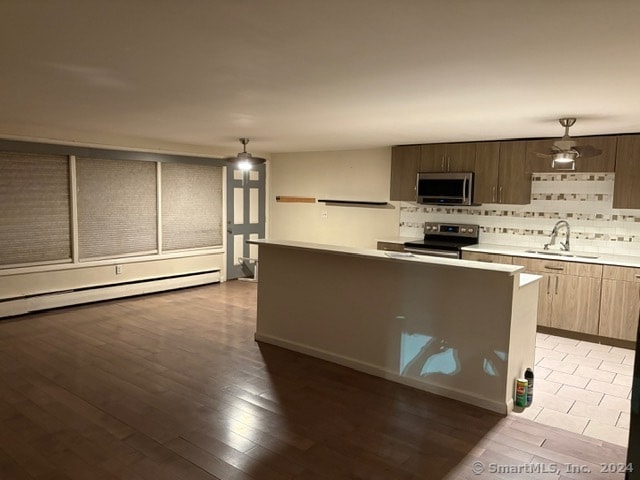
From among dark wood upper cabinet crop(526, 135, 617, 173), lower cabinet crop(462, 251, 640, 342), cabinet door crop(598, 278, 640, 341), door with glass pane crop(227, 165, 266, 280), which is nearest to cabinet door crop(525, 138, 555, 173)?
dark wood upper cabinet crop(526, 135, 617, 173)

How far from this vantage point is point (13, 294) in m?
5.31

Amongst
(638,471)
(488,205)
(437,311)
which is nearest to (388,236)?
(488,205)

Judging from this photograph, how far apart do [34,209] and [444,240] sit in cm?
501

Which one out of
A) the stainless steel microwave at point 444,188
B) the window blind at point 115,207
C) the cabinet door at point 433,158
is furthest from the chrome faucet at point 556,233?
the window blind at point 115,207

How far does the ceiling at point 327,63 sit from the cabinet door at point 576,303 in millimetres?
1548

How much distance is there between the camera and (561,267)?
16.2 feet

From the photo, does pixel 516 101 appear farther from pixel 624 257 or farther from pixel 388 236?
pixel 388 236

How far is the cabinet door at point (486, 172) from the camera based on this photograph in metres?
5.61

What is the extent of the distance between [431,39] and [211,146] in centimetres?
546

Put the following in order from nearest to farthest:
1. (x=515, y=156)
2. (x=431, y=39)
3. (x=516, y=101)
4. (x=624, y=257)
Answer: (x=431, y=39)
(x=516, y=101)
(x=624, y=257)
(x=515, y=156)

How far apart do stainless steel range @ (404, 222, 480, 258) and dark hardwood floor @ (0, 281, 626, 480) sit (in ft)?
7.61

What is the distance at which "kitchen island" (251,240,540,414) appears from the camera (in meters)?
3.29

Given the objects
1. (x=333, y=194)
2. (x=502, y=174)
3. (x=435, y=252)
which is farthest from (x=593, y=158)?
(x=333, y=194)

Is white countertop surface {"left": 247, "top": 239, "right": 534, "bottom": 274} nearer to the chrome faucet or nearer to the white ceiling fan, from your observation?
the white ceiling fan
